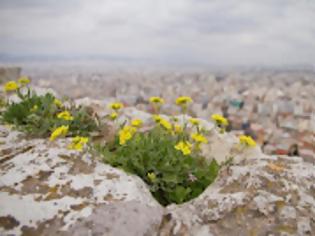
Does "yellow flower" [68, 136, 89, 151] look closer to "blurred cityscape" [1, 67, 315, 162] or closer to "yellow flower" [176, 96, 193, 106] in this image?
"yellow flower" [176, 96, 193, 106]

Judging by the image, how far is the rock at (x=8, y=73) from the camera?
13.0 m

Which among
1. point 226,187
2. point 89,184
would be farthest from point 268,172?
point 89,184

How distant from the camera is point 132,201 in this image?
3.25m

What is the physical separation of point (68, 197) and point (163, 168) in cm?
108

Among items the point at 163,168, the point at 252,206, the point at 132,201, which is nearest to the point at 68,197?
the point at 132,201

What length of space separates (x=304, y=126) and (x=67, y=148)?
146 ft

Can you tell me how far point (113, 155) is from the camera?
411 cm

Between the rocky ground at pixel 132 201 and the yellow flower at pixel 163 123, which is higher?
the yellow flower at pixel 163 123

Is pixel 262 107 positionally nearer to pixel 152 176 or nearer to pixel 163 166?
pixel 163 166

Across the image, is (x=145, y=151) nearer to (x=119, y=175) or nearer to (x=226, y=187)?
(x=119, y=175)

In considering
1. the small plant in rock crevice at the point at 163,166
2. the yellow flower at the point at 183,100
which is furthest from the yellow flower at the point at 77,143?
the yellow flower at the point at 183,100

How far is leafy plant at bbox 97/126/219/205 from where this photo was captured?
3.87 metres

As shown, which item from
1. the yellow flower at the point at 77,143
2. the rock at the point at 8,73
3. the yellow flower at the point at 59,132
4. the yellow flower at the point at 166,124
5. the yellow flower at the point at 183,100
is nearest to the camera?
the yellow flower at the point at 77,143

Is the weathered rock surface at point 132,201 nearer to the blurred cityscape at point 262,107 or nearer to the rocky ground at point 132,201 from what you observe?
the rocky ground at point 132,201
